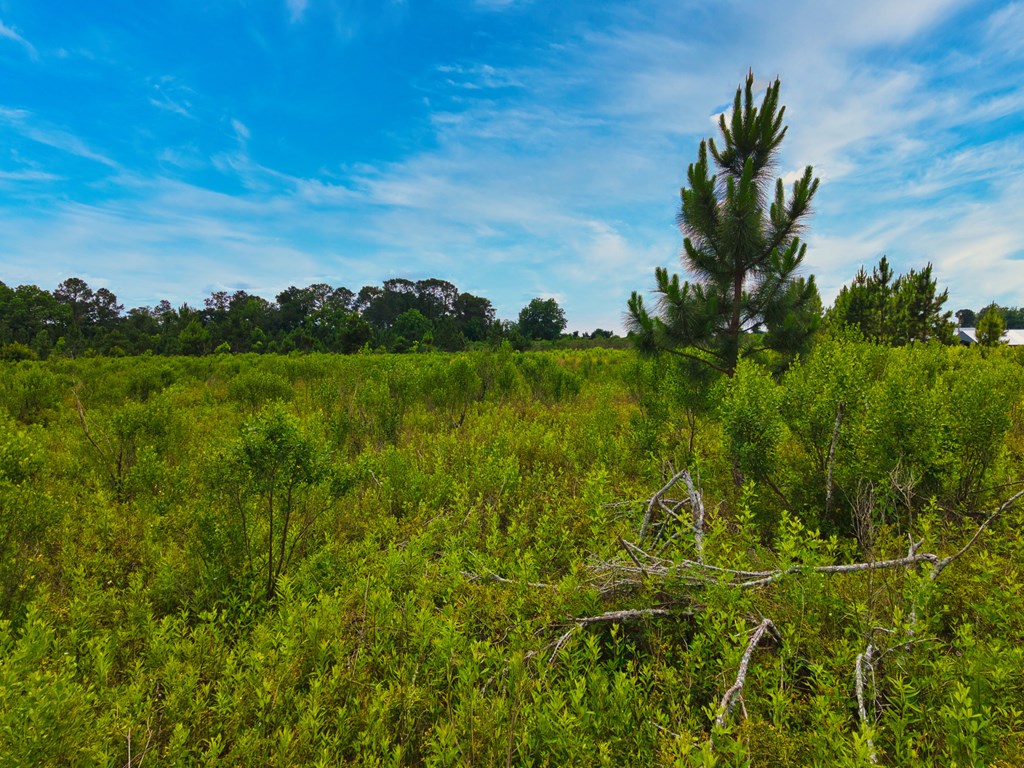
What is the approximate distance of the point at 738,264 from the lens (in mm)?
6453

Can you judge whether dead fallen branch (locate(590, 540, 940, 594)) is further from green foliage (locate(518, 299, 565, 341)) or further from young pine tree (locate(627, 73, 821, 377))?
green foliage (locate(518, 299, 565, 341))

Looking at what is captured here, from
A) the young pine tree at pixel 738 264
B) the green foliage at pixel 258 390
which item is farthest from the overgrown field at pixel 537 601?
the green foliage at pixel 258 390

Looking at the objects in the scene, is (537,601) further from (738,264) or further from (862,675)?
(738,264)

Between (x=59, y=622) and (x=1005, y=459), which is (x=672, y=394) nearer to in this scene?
(x=1005, y=459)

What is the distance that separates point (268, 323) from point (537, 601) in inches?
2671

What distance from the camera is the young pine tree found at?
6.20m

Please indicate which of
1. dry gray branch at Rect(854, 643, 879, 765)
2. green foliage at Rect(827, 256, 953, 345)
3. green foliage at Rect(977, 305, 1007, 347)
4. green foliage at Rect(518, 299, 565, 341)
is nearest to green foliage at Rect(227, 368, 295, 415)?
dry gray branch at Rect(854, 643, 879, 765)

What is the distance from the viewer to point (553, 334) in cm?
6334

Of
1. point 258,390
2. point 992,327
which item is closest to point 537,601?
point 258,390

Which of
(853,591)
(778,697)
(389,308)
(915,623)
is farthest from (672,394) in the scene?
(389,308)

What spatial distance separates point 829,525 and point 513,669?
10.8 feet

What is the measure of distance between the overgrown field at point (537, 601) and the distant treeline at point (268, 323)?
19097 millimetres

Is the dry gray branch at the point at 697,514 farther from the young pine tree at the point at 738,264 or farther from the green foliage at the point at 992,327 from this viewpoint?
the green foliage at the point at 992,327

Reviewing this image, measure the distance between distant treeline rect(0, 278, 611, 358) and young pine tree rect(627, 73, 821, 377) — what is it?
17279 mm
